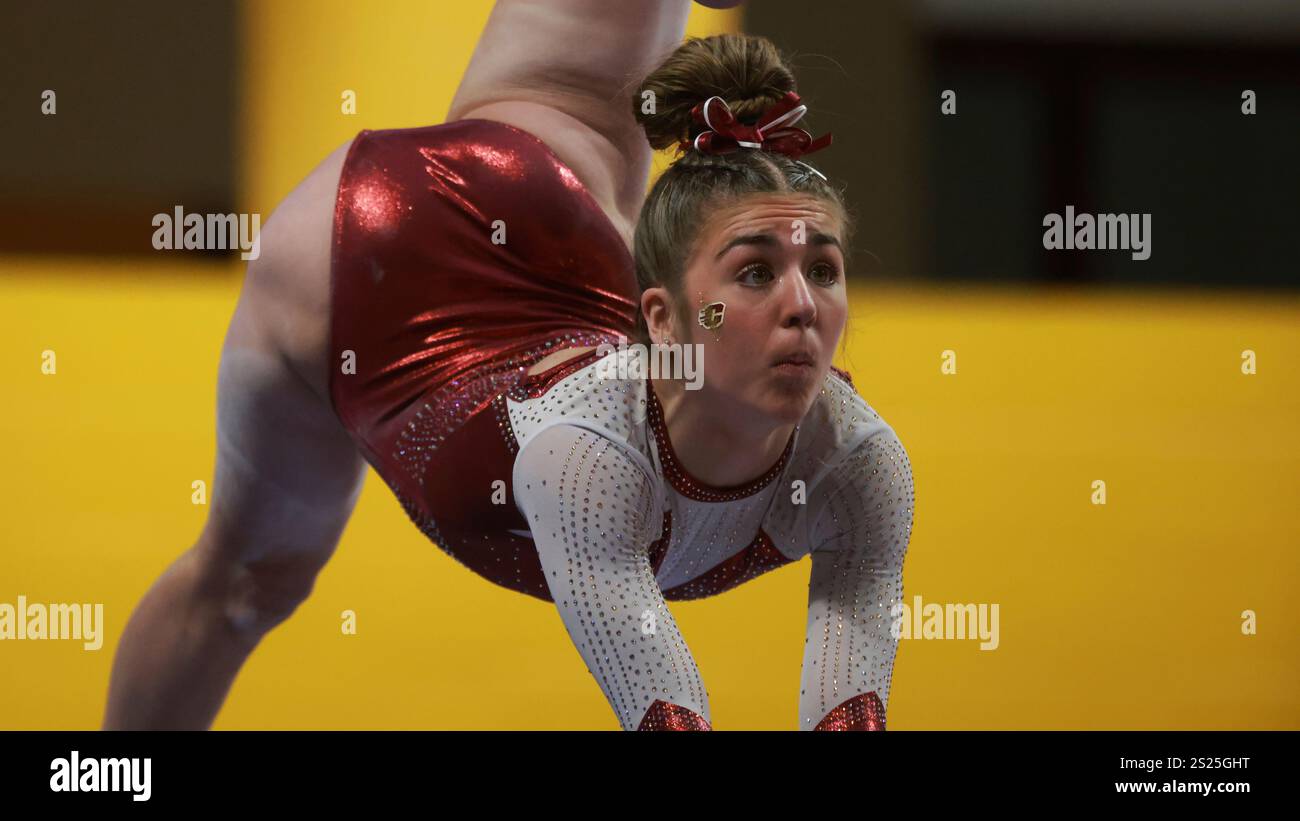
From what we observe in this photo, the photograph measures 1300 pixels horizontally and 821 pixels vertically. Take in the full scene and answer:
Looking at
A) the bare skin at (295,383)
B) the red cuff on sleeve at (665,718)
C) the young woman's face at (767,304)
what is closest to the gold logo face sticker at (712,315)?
the young woman's face at (767,304)

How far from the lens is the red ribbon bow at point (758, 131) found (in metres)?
1.08

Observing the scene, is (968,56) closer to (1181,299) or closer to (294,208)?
(1181,299)

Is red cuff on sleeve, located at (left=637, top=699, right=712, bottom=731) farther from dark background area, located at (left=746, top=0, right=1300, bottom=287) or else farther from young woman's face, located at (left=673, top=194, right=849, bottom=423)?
dark background area, located at (left=746, top=0, right=1300, bottom=287)

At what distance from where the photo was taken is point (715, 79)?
1.12 m

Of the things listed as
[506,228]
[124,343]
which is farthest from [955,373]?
[124,343]

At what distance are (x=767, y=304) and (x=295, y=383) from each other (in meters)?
0.56

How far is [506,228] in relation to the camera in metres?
1.36

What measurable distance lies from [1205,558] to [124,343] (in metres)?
1.53

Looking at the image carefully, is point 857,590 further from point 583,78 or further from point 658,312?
point 583,78

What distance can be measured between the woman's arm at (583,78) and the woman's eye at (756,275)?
A: 1.33 ft

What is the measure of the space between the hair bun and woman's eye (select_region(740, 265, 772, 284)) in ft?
0.43

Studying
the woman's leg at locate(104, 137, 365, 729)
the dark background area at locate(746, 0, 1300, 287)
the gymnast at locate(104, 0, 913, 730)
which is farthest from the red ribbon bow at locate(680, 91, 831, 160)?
the dark background area at locate(746, 0, 1300, 287)
